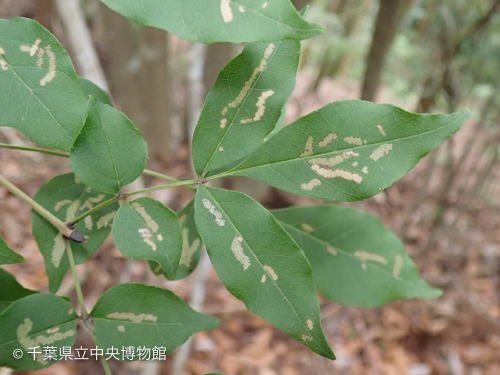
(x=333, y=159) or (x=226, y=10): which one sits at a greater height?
(x=226, y=10)

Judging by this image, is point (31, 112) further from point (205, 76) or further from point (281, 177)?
point (205, 76)

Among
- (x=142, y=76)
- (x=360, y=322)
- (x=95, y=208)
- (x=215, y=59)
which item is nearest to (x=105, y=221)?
(x=95, y=208)

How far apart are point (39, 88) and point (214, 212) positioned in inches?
12.2

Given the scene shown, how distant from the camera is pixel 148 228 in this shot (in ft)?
1.81

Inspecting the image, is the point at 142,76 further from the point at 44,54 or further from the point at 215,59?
the point at 44,54

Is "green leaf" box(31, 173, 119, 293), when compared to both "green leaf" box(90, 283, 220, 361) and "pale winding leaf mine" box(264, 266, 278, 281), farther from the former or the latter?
"pale winding leaf mine" box(264, 266, 278, 281)

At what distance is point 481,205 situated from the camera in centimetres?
287

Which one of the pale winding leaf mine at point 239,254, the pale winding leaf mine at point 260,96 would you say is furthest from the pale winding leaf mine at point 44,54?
the pale winding leaf mine at point 239,254

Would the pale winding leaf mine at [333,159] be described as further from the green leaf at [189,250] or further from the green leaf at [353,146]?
the green leaf at [189,250]

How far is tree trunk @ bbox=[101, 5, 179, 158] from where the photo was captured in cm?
238

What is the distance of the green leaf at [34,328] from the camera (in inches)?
21.0

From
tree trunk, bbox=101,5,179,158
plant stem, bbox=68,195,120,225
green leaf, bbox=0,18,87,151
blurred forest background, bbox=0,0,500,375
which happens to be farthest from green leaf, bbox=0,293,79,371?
tree trunk, bbox=101,5,179,158

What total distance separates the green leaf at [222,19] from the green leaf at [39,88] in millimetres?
150

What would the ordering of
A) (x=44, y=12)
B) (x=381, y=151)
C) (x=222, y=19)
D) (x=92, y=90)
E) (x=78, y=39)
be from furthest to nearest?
1. (x=44, y=12)
2. (x=78, y=39)
3. (x=92, y=90)
4. (x=381, y=151)
5. (x=222, y=19)
